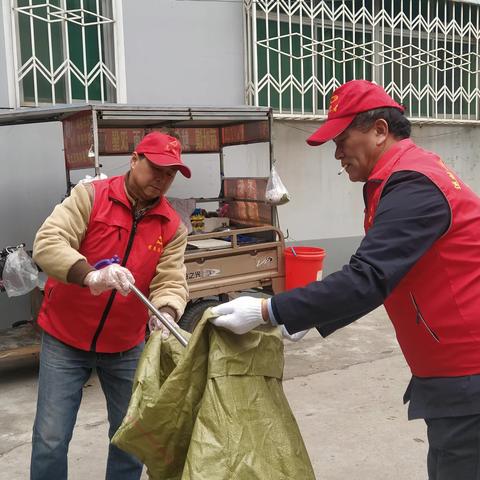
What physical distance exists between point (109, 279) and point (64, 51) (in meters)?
4.03

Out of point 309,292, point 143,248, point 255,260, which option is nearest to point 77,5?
point 255,260

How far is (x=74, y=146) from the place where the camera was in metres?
5.00

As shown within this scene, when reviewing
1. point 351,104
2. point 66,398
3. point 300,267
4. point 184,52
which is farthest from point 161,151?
point 184,52

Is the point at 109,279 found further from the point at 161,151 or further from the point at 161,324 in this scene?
the point at 161,151

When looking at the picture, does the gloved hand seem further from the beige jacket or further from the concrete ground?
the concrete ground

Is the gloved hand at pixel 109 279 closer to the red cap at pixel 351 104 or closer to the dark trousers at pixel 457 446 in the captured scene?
the red cap at pixel 351 104

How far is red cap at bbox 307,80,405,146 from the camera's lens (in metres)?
1.85

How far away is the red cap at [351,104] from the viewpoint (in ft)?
6.07

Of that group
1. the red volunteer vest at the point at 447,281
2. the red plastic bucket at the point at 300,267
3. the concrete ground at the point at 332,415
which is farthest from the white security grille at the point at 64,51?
the red volunteer vest at the point at 447,281

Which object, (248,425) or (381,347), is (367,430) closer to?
(381,347)

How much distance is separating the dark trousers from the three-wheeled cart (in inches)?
122

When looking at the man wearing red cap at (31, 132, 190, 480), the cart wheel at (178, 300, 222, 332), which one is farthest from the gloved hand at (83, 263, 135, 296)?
the cart wheel at (178, 300, 222, 332)

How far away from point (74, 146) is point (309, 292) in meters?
3.79

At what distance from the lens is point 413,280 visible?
69.9 inches
